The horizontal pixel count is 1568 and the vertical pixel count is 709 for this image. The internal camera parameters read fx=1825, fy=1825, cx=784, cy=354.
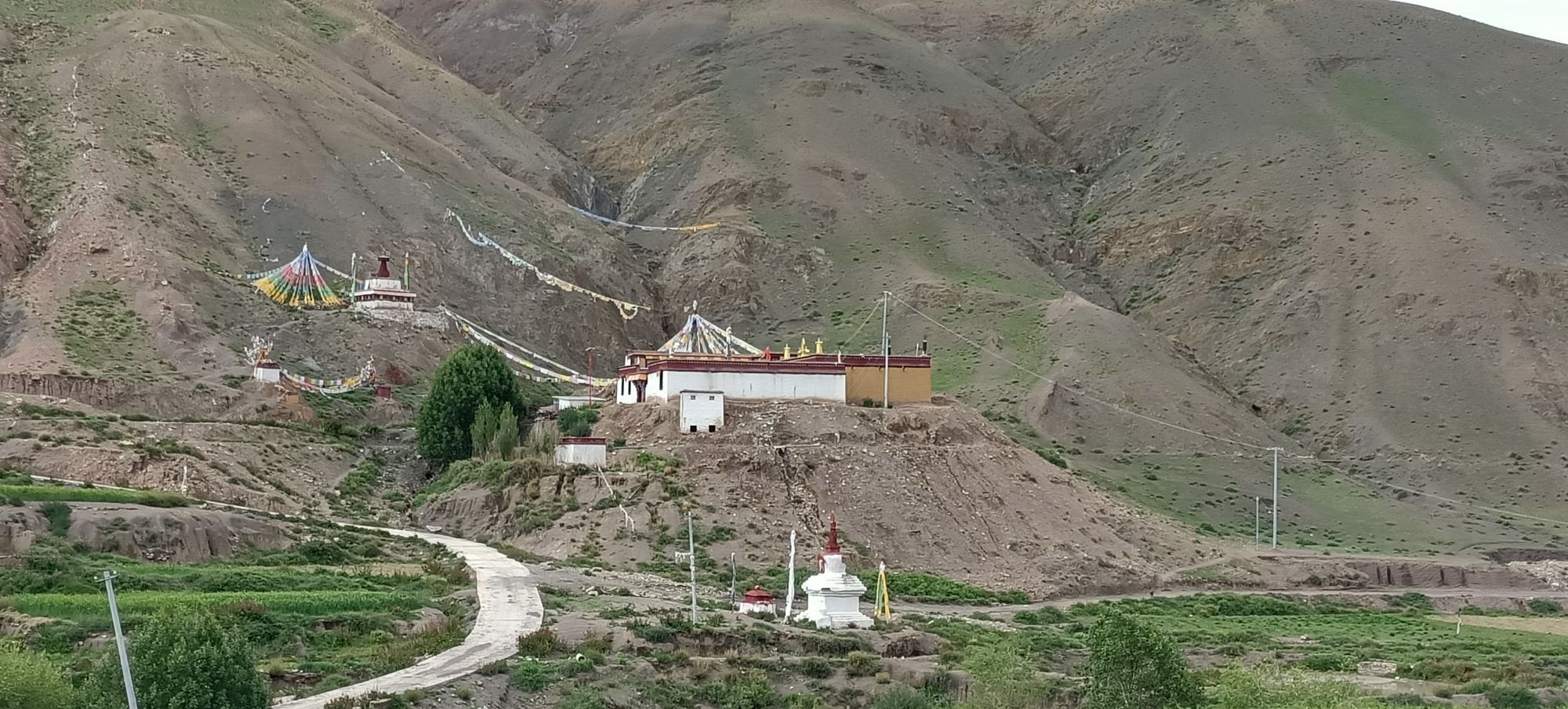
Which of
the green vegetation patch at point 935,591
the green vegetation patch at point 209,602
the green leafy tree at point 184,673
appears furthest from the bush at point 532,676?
the green vegetation patch at point 935,591

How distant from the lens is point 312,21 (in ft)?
384

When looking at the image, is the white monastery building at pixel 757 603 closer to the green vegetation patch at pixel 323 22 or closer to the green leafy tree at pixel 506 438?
the green leafy tree at pixel 506 438

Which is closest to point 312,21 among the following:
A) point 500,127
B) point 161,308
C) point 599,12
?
point 500,127

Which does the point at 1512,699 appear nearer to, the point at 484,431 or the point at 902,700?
the point at 902,700

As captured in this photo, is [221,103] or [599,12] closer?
[221,103]

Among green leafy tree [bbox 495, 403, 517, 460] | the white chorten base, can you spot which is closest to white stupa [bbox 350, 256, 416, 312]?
green leafy tree [bbox 495, 403, 517, 460]

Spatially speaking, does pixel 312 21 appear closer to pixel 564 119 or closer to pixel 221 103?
pixel 564 119

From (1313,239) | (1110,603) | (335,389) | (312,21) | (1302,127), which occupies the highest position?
(312,21)

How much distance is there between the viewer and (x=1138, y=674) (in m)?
33.9

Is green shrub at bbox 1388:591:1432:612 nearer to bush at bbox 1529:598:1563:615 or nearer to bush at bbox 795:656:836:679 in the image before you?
bush at bbox 1529:598:1563:615

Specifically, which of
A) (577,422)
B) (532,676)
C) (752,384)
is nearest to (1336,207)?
(752,384)

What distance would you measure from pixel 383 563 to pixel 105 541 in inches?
286

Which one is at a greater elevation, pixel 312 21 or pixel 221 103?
pixel 312 21

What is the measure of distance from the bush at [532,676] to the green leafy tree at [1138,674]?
1014 cm
